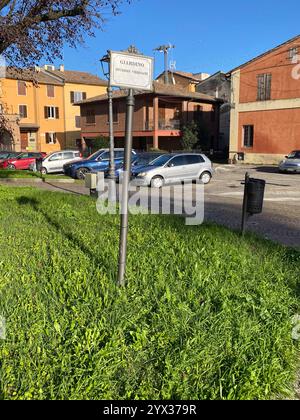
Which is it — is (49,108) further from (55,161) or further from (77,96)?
(55,161)

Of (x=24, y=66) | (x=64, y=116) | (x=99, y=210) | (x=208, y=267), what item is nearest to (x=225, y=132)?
(x=64, y=116)

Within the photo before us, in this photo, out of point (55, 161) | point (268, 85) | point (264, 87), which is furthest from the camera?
point (264, 87)

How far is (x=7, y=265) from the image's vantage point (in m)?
4.58

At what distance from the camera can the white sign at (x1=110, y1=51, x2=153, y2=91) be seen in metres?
3.68

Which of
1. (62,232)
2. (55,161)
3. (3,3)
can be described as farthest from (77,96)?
(62,232)

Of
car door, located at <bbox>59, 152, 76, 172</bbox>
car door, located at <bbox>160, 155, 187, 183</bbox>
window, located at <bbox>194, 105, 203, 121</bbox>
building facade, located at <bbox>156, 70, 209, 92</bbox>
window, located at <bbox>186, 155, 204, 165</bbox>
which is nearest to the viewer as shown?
car door, located at <bbox>160, 155, 187, 183</bbox>

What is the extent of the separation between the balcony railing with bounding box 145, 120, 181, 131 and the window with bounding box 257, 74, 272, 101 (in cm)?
852

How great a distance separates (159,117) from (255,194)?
1195 inches

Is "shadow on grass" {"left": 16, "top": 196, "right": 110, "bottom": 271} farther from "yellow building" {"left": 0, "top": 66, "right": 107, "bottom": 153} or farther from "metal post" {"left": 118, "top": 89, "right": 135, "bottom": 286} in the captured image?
"yellow building" {"left": 0, "top": 66, "right": 107, "bottom": 153}

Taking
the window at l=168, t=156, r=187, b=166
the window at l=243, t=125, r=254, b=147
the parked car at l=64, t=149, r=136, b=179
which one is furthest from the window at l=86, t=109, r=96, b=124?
the window at l=168, t=156, r=187, b=166

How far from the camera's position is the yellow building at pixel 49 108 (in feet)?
148

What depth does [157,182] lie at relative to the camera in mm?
14984

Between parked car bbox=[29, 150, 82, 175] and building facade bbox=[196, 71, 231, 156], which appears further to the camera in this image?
building facade bbox=[196, 71, 231, 156]

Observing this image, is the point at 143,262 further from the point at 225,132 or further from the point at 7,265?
the point at 225,132
